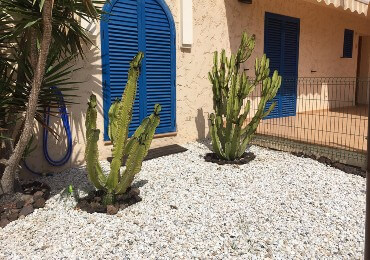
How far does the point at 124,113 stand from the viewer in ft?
12.4

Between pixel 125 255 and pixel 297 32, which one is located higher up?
pixel 297 32

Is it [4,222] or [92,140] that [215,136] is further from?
[4,222]

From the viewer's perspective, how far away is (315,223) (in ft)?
12.1

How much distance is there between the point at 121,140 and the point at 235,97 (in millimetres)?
2621

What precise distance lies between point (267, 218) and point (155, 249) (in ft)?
4.92

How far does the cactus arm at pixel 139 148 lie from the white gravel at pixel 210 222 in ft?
1.51

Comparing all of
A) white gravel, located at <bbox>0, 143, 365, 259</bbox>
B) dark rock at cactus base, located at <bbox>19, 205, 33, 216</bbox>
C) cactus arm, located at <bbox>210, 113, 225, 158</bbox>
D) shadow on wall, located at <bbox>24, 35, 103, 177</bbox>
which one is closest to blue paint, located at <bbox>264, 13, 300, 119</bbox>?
cactus arm, located at <bbox>210, 113, 225, 158</bbox>

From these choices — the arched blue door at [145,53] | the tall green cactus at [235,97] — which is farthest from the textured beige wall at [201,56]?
the tall green cactus at [235,97]

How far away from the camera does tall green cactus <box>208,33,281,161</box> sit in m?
5.71

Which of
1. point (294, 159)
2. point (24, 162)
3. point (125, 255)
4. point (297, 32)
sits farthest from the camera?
point (297, 32)

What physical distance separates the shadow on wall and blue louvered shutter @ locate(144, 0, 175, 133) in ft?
3.81

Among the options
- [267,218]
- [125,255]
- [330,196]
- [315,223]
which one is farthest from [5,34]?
[330,196]

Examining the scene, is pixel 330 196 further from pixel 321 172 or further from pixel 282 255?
pixel 282 255

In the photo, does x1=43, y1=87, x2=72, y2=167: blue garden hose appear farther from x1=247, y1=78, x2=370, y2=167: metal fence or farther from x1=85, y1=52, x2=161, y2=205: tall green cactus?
x1=247, y1=78, x2=370, y2=167: metal fence
